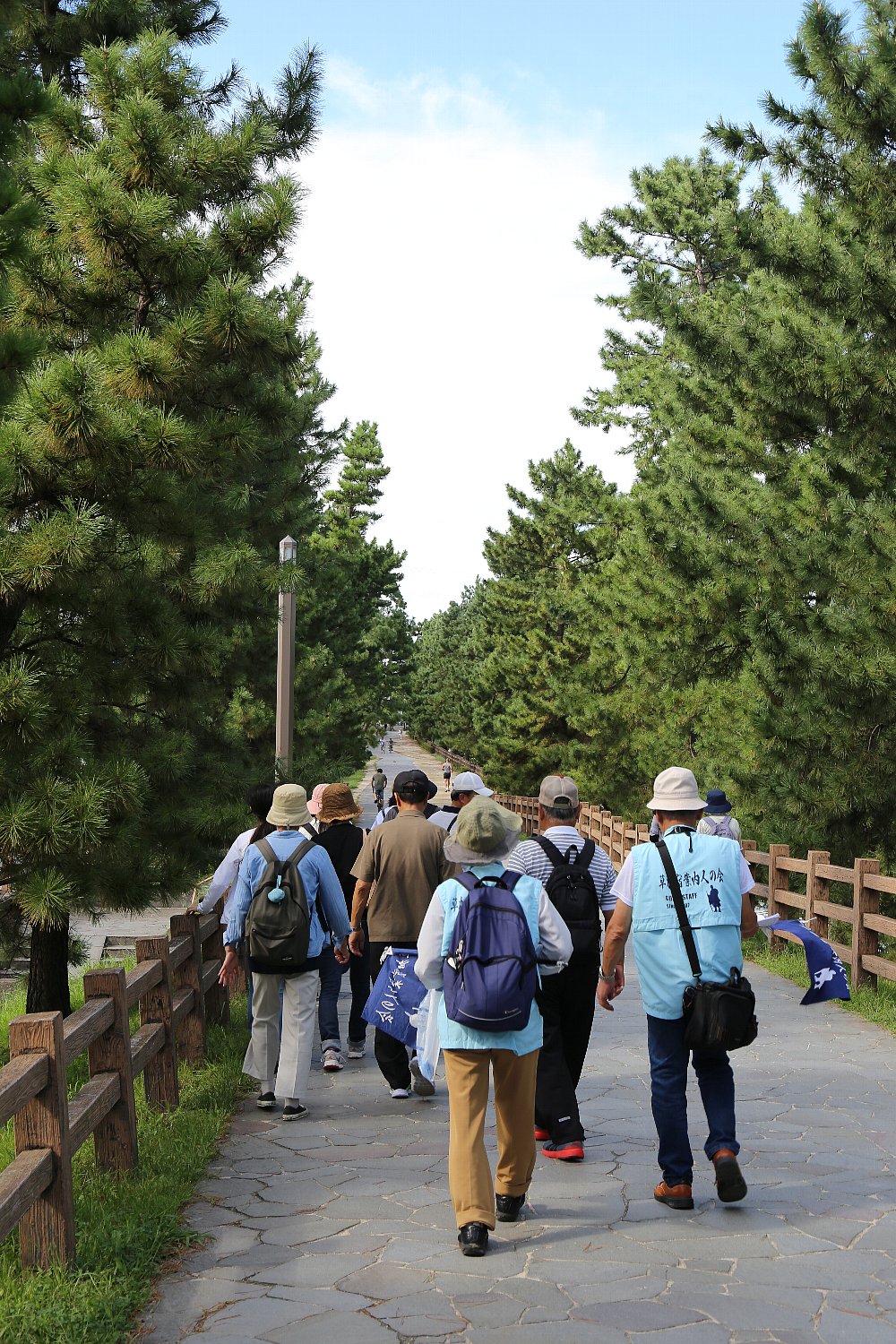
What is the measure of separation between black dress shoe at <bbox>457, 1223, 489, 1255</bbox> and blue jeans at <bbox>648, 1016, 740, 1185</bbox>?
96 centimetres

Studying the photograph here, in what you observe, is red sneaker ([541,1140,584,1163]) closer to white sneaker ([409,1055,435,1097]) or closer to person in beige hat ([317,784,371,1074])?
white sneaker ([409,1055,435,1097])

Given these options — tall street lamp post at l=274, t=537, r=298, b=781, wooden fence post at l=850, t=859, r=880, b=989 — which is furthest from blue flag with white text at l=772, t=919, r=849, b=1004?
tall street lamp post at l=274, t=537, r=298, b=781

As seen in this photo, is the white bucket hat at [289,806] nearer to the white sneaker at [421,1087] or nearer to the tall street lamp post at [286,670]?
the white sneaker at [421,1087]

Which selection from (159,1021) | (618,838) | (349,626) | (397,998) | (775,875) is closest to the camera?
(159,1021)

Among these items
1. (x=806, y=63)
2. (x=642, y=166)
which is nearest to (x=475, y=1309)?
(x=806, y=63)

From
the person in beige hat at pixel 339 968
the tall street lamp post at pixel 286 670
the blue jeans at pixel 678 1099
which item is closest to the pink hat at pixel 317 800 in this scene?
the person in beige hat at pixel 339 968

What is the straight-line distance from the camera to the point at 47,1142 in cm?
494

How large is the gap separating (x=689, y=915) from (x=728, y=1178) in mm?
1106

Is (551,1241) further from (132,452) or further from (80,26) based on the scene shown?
(80,26)

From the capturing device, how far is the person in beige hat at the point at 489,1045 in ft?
17.7

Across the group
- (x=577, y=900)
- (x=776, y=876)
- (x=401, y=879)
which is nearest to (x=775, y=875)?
(x=776, y=876)

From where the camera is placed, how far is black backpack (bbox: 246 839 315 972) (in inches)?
300

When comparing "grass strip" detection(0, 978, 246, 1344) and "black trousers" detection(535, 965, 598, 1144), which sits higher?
"black trousers" detection(535, 965, 598, 1144)

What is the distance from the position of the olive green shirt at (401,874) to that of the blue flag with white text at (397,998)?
210 millimetres
